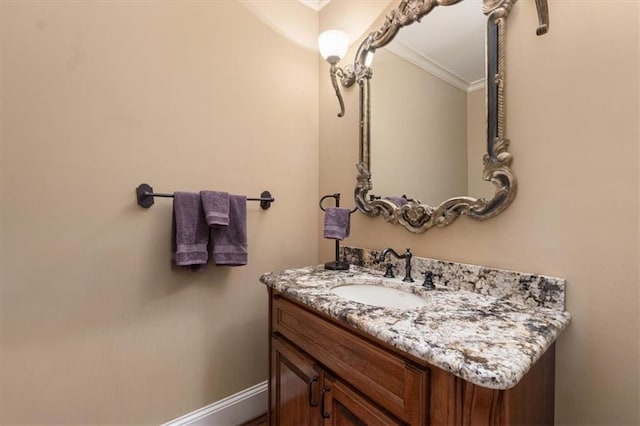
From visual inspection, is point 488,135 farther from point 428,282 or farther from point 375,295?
point 375,295

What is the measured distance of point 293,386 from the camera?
3.65ft

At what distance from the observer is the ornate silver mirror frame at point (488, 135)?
1009 millimetres

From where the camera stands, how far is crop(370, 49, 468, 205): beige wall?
1.17 metres

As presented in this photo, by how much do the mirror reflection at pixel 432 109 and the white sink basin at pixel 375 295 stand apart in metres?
0.40

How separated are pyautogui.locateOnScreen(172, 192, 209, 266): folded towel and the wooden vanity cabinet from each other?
0.37m

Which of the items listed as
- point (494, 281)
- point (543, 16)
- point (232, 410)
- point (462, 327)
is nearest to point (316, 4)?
point (543, 16)

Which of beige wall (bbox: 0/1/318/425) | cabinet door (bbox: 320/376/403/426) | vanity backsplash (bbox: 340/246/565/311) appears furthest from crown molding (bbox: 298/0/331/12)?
cabinet door (bbox: 320/376/403/426)

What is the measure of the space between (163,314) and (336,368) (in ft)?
2.83

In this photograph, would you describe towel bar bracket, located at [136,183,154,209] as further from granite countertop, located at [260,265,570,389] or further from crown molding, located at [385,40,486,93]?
crown molding, located at [385,40,486,93]

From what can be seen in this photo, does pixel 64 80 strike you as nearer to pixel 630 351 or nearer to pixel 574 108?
pixel 574 108

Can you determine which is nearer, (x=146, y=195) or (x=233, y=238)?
(x=146, y=195)

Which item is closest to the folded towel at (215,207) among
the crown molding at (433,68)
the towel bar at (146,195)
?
the towel bar at (146,195)

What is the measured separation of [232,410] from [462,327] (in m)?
1.33

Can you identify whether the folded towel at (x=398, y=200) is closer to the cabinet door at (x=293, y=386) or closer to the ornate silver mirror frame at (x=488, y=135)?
the ornate silver mirror frame at (x=488, y=135)
